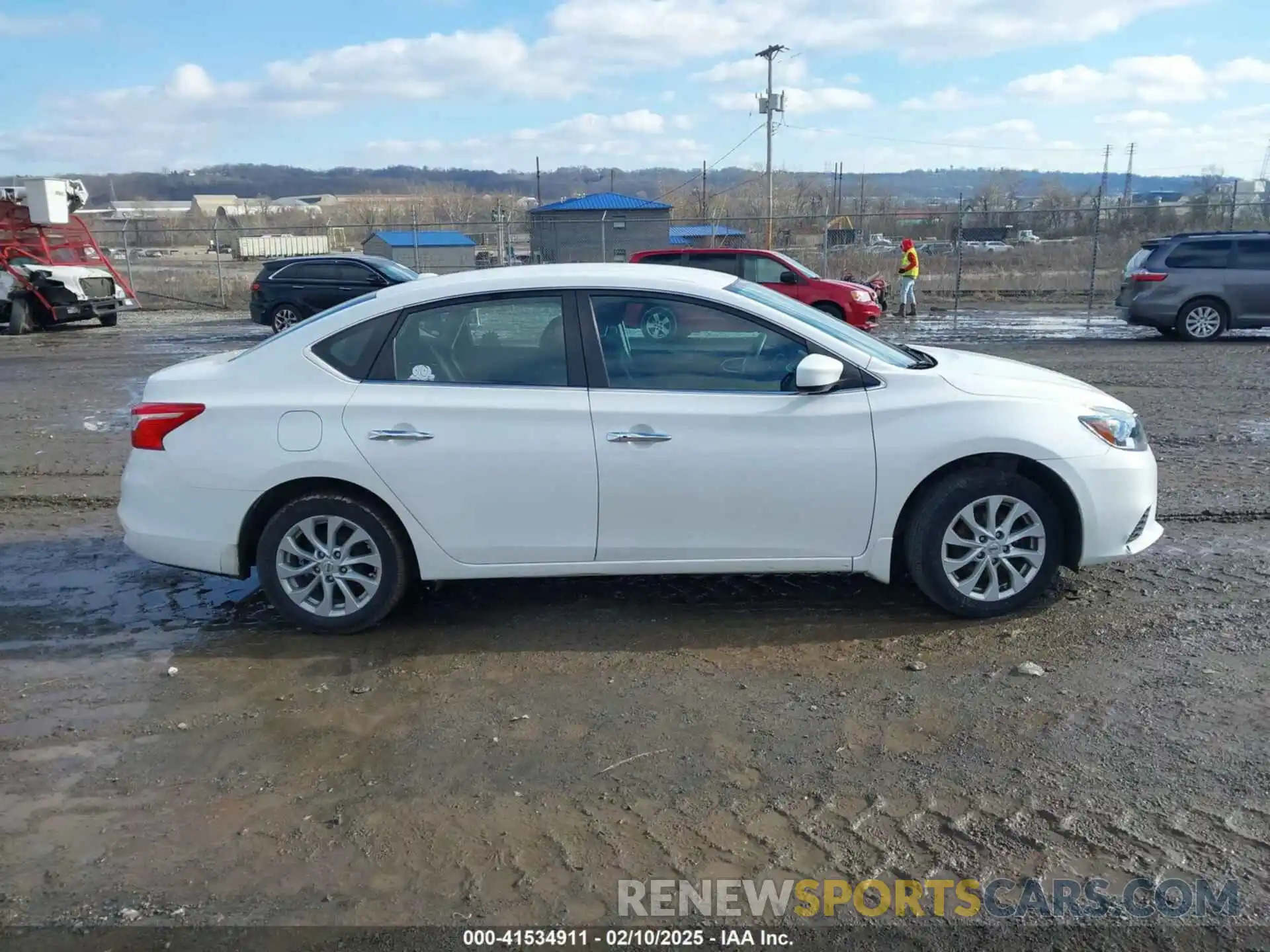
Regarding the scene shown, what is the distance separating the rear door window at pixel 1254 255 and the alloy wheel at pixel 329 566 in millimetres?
15802

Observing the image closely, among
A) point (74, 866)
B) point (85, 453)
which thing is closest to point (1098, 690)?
point (74, 866)

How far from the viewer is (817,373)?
468 cm

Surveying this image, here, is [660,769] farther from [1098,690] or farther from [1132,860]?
[1098,690]

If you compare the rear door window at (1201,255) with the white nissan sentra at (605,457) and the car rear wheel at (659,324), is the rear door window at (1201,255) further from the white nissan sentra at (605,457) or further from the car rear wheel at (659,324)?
the car rear wheel at (659,324)

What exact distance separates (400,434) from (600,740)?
5.78ft

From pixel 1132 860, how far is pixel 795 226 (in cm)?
4524

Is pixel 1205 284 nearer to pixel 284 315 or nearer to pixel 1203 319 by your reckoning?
pixel 1203 319

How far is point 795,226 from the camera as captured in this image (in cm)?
4622

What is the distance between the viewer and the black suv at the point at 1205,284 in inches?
626

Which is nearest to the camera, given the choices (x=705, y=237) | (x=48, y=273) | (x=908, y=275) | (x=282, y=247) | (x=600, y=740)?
(x=600, y=740)

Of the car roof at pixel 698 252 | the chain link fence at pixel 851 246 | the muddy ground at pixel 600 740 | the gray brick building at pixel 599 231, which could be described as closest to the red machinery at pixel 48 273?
the chain link fence at pixel 851 246

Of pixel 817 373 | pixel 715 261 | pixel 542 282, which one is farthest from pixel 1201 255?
pixel 542 282

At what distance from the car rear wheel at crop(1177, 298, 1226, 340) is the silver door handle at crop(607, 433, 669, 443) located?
14.4 metres

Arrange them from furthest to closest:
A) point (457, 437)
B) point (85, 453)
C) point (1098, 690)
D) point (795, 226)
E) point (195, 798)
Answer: point (795, 226)
point (85, 453)
point (457, 437)
point (1098, 690)
point (195, 798)
